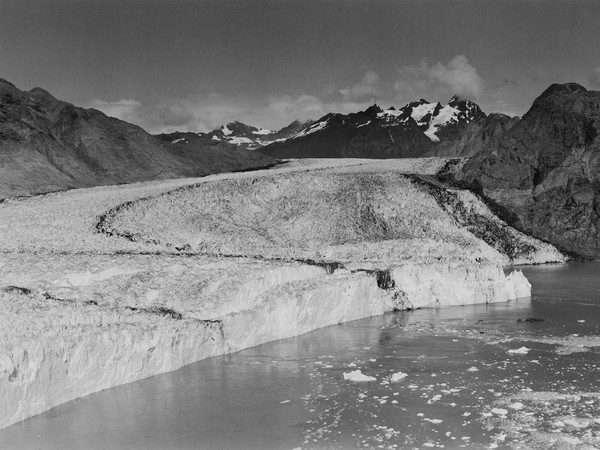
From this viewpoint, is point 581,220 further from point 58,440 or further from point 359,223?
point 58,440

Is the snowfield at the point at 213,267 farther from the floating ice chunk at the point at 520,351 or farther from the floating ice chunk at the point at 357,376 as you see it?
the floating ice chunk at the point at 520,351

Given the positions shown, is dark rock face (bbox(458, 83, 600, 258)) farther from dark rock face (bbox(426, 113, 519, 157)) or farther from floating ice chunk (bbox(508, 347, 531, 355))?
floating ice chunk (bbox(508, 347, 531, 355))

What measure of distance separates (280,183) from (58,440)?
43704mm

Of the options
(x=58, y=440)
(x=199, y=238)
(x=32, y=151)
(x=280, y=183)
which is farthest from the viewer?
(x=32, y=151)

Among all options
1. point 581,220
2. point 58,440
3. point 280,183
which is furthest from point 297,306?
point 581,220

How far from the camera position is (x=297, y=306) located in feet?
92.9

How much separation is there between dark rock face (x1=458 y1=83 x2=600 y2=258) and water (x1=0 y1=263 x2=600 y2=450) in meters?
33.6

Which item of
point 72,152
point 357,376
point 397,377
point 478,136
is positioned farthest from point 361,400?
point 72,152

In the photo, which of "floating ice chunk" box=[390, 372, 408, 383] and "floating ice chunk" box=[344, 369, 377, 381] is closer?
"floating ice chunk" box=[390, 372, 408, 383]

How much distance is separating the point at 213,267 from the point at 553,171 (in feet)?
137

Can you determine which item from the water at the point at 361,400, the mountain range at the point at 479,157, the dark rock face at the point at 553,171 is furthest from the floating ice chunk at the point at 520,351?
the dark rock face at the point at 553,171

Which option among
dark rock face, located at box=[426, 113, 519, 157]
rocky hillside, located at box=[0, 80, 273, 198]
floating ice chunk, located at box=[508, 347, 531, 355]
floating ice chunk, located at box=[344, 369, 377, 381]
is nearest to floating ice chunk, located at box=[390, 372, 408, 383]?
floating ice chunk, located at box=[344, 369, 377, 381]

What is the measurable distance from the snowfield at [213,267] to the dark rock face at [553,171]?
4221 mm

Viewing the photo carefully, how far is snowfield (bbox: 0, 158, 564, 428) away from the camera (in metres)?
20.3
